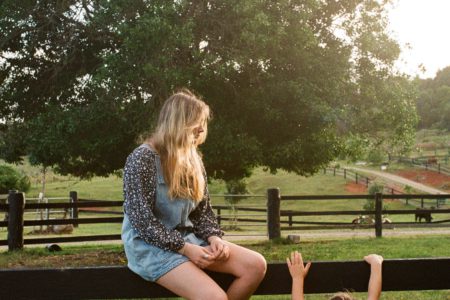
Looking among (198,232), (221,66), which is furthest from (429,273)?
(221,66)

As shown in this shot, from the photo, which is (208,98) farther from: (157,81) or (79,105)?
(79,105)

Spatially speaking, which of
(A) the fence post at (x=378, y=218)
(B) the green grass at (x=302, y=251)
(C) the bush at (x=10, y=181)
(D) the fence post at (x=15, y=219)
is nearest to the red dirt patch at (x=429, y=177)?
(C) the bush at (x=10, y=181)

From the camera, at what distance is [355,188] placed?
198 feet

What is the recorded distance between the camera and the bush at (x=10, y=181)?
46094mm

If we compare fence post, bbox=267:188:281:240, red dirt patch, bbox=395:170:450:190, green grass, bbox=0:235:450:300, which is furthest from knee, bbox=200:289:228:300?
red dirt patch, bbox=395:170:450:190

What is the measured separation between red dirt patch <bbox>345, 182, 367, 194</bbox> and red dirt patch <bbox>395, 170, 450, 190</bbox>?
407 inches

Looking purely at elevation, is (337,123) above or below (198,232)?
above

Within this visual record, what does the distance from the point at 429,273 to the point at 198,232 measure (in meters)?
1.21

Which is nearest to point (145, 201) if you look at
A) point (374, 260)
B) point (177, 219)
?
point (177, 219)

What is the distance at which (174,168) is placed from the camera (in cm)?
322

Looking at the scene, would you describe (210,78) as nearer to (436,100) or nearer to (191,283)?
(191,283)

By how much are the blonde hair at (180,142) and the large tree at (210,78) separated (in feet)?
31.1

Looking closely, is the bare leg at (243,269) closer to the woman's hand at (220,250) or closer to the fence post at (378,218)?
the woman's hand at (220,250)

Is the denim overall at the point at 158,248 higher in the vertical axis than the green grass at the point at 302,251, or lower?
higher
